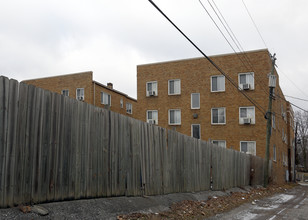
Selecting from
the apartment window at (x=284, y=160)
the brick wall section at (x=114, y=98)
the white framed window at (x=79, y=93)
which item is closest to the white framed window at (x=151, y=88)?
the brick wall section at (x=114, y=98)

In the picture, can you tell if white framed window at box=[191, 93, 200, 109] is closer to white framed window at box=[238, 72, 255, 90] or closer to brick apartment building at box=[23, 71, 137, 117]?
white framed window at box=[238, 72, 255, 90]

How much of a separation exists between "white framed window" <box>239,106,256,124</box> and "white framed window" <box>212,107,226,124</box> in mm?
1584

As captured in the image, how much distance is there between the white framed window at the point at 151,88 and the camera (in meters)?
35.3

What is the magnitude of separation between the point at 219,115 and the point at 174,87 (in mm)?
5378

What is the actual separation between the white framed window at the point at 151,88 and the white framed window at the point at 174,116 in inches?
97.1

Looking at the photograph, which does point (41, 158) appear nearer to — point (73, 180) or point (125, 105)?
point (73, 180)

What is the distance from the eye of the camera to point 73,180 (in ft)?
23.0

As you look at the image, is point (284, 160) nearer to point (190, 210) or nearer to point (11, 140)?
point (190, 210)

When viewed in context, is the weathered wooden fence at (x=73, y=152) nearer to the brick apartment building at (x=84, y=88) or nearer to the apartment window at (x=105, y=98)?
the brick apartment building at (x=84, y=88)

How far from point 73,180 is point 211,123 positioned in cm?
2685

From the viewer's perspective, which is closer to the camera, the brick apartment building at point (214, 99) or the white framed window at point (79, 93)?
the brick apartment building at point (214, 99)

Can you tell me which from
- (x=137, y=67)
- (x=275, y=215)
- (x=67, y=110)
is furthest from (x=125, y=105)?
(x=67, y=110)

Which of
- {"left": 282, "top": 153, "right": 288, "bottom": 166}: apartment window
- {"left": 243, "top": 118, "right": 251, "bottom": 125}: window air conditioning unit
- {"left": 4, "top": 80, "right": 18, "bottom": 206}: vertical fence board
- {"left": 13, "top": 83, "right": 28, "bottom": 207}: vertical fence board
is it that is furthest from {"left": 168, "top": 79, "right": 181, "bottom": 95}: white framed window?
{"left": 4, "top": 80, "right": 18, "bottom": 206}: vertical fence board

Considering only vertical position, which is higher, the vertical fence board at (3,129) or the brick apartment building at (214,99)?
the brick apartment building at (214,99)
